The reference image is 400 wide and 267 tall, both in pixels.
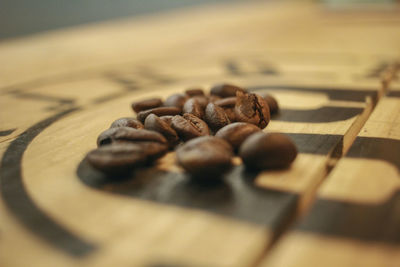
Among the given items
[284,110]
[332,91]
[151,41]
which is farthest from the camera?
[151,41]

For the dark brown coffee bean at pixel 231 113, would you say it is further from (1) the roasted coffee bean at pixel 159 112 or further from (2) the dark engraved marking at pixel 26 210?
(2) the dark engraved marking at pixel 26 210

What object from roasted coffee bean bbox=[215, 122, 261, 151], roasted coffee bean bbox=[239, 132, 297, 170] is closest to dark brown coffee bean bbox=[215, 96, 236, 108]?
roasted coffee bean bbox=[215, 122, 261, 151]

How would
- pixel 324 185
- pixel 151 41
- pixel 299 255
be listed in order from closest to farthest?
pixel 299 255
pixel 324 185
pixel 151 41

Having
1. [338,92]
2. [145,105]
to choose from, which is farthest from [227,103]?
[338,92]

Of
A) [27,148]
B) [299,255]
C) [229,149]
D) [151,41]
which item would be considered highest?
[151,41]

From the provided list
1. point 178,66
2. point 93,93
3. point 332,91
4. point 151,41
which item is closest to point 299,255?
point 332,91

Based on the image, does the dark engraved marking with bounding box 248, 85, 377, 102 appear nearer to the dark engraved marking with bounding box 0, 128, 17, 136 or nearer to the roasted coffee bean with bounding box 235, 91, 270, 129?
the roasted coffee bean with bounding box 235, 91, 270, 129

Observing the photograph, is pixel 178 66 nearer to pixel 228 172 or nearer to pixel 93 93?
pixel 93 93
